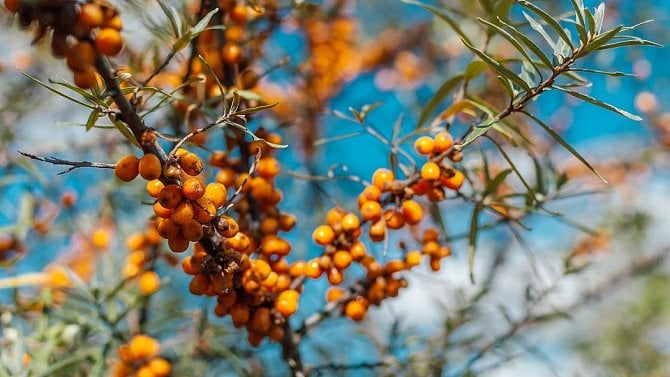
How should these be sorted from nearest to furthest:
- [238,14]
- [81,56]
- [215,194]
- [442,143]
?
[81,56]
[215,194]
[442,143]
[238,14]

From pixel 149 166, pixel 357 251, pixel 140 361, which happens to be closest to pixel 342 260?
pixel 357 251

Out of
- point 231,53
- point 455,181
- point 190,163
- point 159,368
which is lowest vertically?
point 159,368

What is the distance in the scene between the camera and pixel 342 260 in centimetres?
61

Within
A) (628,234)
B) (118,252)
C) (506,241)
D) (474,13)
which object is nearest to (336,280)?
(118,252)

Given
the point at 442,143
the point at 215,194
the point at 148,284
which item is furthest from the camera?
the point at 148,284

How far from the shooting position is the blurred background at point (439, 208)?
2.93 ft

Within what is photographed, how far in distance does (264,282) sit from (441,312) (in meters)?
0.52

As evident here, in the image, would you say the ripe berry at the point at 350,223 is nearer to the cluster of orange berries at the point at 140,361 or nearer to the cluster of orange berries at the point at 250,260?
the cluster of orange berries at the point at 250,260

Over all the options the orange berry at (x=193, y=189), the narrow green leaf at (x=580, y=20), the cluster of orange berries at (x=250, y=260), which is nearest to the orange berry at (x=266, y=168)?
the cluster of orange berries at (x=250, y=260)

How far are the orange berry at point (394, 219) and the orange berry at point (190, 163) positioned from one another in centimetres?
24

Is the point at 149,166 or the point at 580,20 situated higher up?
the point at 580,20

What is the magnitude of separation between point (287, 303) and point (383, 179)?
0.55 ft

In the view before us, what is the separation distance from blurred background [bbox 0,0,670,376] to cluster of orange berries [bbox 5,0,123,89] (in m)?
0.24

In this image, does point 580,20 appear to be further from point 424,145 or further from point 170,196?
point 170,196
